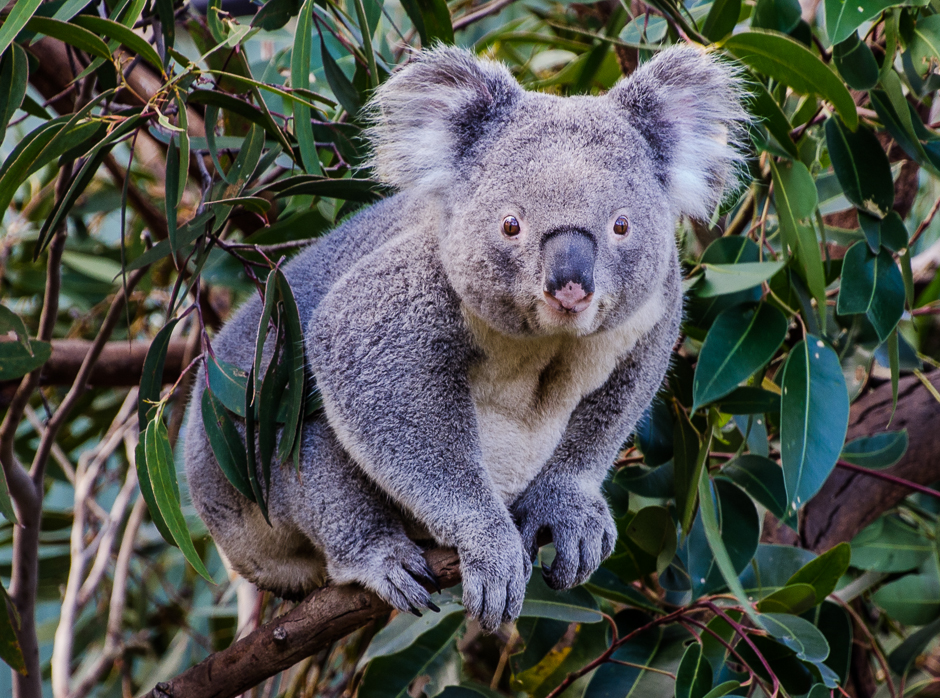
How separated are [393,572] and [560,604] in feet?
2.19

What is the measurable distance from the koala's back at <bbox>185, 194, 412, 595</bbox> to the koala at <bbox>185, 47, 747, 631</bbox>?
34 mm

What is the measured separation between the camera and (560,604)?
7.86ft

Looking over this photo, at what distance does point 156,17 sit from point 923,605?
2.94 metres

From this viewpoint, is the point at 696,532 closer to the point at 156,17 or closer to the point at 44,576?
the point at 156,17

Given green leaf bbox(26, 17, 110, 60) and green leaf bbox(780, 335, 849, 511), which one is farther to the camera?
green leaf bbox(780, 335, 849, 511)

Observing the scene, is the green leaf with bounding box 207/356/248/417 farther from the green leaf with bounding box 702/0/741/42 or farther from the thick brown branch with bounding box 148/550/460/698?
the green leaf with bounding box 702/0/741/42

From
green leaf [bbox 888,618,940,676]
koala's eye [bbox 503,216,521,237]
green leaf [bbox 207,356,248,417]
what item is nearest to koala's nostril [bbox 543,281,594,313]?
koala's eye [bbox 503,216,521,237]

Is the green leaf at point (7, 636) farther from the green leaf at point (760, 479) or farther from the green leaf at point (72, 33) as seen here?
the green leaf at point (760, 479)

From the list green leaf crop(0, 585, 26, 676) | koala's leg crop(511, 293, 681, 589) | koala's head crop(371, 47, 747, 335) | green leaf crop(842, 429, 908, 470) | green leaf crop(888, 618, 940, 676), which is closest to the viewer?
koala's head crop(371, 47, 747, 335)

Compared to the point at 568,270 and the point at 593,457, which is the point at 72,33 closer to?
the point at 568,270

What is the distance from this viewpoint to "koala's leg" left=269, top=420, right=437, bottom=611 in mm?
1902

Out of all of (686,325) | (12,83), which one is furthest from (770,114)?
(12,83)

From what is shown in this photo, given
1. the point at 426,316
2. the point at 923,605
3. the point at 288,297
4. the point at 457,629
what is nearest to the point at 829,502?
the point at 923,605

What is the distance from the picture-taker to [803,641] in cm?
202
